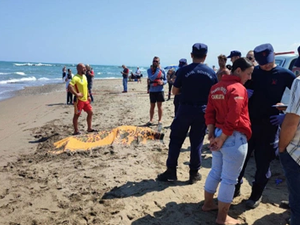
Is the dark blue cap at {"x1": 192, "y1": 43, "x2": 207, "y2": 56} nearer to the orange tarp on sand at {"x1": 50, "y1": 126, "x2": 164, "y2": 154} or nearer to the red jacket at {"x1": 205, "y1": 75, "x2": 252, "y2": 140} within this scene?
the red jacket at {"x1": 205, "y1": 75, "x2": 252, "y2": 140}

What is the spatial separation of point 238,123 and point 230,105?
8.3 inches

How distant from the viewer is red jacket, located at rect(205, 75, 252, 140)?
259cm

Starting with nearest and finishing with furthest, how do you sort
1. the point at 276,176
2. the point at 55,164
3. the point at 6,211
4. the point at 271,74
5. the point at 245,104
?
the point at 245,104, the point at 271,74, the point at 6,211, the point at 276,176, the point at 55,164

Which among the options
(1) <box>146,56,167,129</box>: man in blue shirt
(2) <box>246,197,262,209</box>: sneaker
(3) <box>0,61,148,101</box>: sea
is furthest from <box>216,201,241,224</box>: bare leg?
(3) <box>0,61,148,101</box>: sea

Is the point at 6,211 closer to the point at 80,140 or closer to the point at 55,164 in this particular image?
the point at 55,164

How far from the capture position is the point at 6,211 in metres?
3.45

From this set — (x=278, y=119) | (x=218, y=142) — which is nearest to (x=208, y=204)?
(x=218, y=142)

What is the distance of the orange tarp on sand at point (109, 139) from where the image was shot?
18.8 feet

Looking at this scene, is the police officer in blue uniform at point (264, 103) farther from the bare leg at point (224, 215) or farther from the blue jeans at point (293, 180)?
the blue jeans at point (293, 180)

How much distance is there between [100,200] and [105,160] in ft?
4.89

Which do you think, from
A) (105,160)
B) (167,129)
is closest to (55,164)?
(105,160)

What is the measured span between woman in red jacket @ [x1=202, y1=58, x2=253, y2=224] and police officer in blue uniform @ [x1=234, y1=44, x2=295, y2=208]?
1.50 feet

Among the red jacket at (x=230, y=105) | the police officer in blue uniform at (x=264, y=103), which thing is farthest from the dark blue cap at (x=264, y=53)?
the red jacket at (x=230, y=105)

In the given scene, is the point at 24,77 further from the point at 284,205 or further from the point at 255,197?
the point at 284,205
